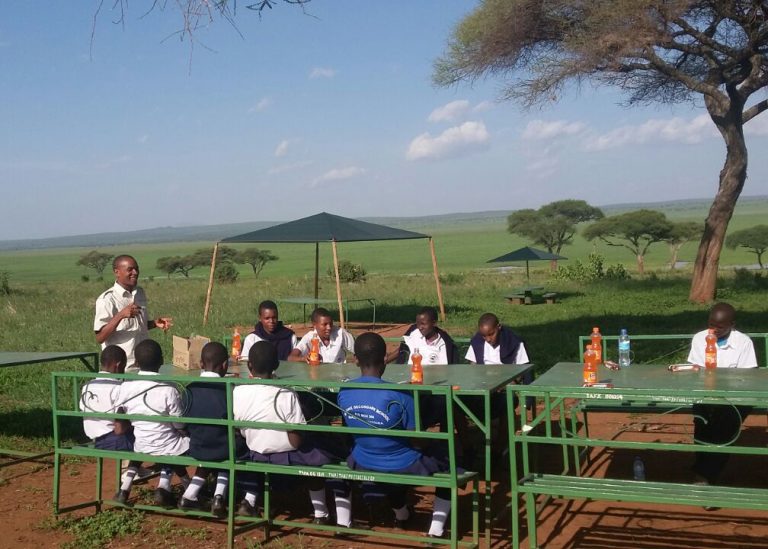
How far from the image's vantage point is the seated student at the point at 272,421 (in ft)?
16.6

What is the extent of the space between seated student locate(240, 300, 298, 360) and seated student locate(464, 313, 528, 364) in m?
1.62

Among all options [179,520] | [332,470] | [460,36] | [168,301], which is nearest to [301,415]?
[332,470]

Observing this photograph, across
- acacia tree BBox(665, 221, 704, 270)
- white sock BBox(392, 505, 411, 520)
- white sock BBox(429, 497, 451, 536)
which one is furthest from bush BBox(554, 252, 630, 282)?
acacia tree BBox(665, 221, 704, 270)

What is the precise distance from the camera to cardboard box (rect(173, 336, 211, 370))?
22.0ft

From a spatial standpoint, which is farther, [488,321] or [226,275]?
[226,275]

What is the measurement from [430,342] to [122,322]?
240 centimetres

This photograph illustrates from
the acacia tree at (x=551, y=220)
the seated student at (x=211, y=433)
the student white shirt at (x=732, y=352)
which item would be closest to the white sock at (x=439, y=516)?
the seated student at (x=211, y=433)

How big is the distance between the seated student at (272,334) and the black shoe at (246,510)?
219 centimetres

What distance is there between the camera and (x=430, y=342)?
714 centimetres

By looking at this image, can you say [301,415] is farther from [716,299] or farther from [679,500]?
[716,299]

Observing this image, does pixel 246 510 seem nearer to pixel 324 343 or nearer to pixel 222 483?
pixel 222 483

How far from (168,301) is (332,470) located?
1983cm

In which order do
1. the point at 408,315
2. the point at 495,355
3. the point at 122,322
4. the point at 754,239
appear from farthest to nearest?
the point at 754,239
the point at 408,315
the point at 495,355
the point at 122,322

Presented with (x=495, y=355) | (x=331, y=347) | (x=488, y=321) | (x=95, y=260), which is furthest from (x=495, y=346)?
(x=95, y=260)
